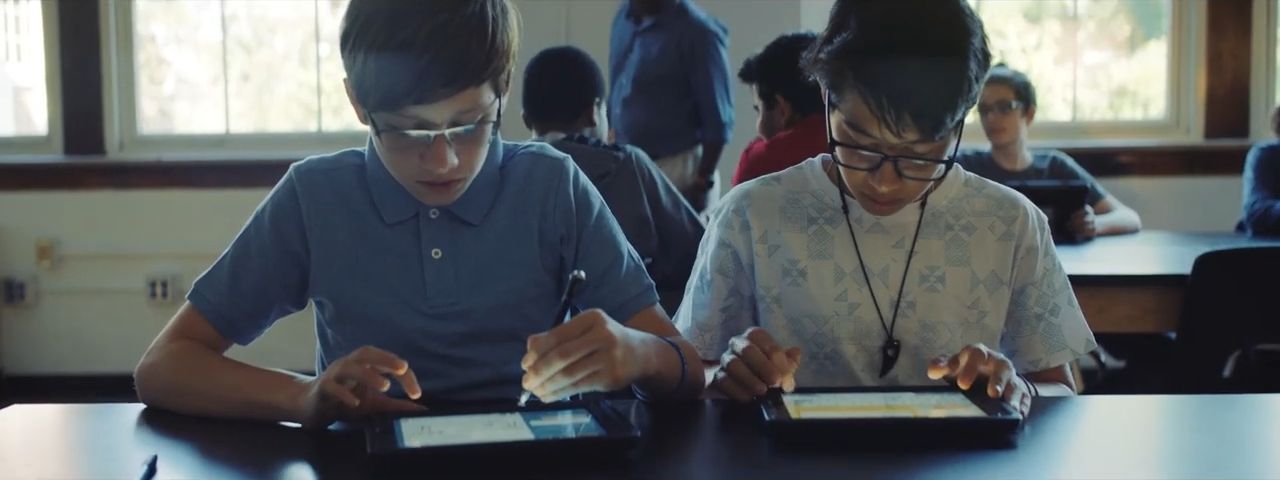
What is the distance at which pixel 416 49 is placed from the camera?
4.49ft

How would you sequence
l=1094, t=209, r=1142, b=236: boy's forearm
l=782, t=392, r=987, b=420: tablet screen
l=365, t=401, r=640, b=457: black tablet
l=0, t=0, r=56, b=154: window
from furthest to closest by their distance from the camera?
l=0, t=0, r=56, b=154: window, l=1094, t=209, r=1142, b=236: boy's forearm, l=782, t=392, r=987, b=420: tablet screen, l=365, t=401, r=640, b=457: black tablet

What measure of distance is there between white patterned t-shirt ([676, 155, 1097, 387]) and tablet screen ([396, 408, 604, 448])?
19.8 inches

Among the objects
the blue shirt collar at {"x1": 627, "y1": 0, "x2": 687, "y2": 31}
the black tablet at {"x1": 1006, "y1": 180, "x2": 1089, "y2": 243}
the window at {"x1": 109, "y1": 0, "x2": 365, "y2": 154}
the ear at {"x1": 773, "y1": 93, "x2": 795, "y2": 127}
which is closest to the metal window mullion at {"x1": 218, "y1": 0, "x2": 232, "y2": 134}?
the window at {"x1": 109, "y1": 0, "x2": 365, "y2": 154}

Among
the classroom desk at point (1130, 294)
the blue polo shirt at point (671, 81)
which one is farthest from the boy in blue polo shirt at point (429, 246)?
the blue polo shirt at point (671, 81)

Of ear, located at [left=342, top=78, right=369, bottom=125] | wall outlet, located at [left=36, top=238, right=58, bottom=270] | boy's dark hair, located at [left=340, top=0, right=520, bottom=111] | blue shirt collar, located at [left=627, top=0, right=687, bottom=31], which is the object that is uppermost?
blue shirt collar, located at [left=627, top=0, right=687, bottom=31]

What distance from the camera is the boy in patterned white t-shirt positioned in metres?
1.48

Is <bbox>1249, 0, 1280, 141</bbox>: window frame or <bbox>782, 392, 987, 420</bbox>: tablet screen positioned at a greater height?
<bbox>1249, 0, 1280, 141</bbox>: window frame

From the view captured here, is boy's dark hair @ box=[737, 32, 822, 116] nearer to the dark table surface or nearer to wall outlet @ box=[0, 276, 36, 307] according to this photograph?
the dark table surface

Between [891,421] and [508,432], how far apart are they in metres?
0.33

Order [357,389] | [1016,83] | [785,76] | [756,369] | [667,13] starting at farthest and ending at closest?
[667,13] < [1016,83] < [785,76] < [756,369] < [357,389]

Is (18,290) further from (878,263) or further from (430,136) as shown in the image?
(878,263)

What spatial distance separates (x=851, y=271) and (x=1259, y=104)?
11.2 feet

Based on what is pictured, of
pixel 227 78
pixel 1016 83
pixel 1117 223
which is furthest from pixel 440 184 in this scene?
pixel 227 78

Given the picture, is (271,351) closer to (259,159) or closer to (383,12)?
(259,159)
